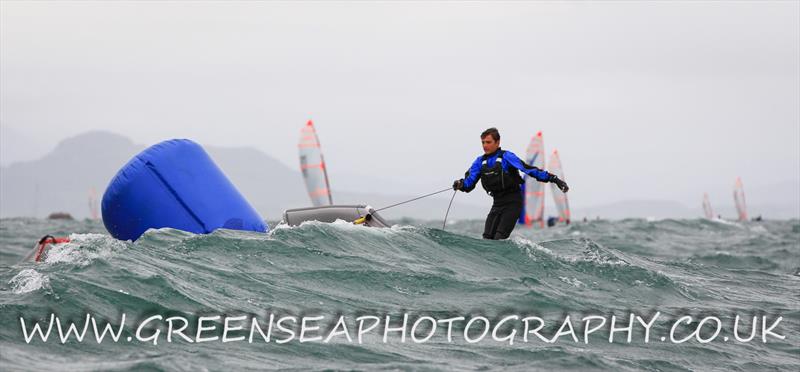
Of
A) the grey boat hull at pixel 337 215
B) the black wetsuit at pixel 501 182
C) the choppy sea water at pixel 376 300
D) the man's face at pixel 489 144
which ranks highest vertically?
the man's face at pixel 489 144

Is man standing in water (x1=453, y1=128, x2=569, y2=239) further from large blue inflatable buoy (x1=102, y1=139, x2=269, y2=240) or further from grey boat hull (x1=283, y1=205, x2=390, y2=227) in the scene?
large blue inflatable buoy (x1=102, y1=139, x2=269, y2=240)

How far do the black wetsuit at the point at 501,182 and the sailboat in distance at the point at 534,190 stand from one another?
3597cm

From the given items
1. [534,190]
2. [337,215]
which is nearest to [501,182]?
[337,215]

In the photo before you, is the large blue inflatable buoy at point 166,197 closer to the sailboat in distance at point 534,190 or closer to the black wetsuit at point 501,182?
the black wetsuit at point 501,182

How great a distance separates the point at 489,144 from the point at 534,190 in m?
37.6

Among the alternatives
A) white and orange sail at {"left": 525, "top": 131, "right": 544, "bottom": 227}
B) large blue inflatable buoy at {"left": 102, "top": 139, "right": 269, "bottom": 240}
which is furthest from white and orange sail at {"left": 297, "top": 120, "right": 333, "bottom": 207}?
large blue inflatable buoy at {"left": 102, "top": 139, "right": 269, "bottom": 240}

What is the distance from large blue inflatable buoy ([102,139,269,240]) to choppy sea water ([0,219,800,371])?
56cm

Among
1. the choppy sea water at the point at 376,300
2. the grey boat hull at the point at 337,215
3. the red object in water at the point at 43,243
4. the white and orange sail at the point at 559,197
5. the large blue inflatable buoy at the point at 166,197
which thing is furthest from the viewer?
the white and orange sail at the point at 559,197

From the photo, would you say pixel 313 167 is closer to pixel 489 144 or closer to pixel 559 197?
pixel 559 197

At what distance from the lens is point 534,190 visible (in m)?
48.5

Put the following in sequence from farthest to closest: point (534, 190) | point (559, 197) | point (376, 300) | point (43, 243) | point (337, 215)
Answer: point (559, 197) → point (534, 190) → point (337, 215) → point (43, 243) → point (376, 300)

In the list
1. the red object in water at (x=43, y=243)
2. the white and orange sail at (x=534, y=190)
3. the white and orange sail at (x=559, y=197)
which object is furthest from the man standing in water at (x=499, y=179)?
the white and orange sail at (x=559, y=197)

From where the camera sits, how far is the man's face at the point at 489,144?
448 inches


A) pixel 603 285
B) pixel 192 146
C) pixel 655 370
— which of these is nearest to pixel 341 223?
pixel 192 146
